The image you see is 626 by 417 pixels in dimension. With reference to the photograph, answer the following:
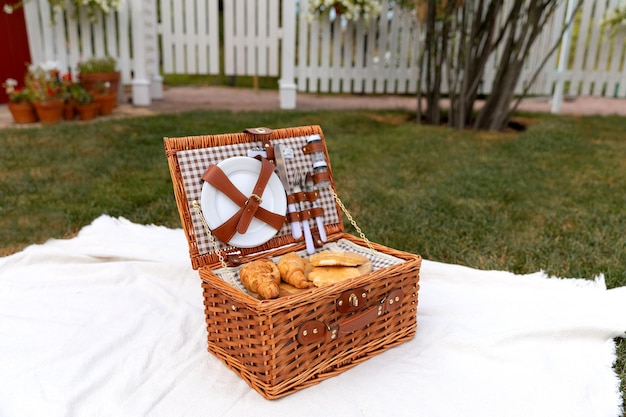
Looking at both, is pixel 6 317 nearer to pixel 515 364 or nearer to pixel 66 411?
pixel 66 411

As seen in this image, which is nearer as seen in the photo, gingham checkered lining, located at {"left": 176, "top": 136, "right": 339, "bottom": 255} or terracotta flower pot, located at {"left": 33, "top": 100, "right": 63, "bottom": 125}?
gingham checkered lining, located at {"left": 176, "top": 136, "right": 339, "bottom": 255}

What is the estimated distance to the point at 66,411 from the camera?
151cm

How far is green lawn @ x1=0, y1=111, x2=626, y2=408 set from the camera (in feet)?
9.31

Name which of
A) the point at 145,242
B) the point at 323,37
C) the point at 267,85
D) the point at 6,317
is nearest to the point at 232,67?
the point at 323,37

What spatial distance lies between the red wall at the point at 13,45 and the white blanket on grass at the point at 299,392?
17.7 feet

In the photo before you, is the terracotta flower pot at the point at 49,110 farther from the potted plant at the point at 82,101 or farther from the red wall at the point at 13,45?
the red wall at the point at 13,45

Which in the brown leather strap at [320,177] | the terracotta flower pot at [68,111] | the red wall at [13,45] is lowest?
the terracotta flower pot at [68,111]

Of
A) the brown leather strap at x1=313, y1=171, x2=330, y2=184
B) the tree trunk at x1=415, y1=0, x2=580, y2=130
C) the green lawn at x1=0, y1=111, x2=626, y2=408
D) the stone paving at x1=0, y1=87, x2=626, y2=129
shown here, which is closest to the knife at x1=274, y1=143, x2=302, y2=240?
the brown leather strap at x1=313, y1=171, x2=330, y2=184

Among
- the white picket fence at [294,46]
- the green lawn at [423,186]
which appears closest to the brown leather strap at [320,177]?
the green lawn at [423,186]

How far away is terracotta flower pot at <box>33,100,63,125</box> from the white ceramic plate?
4360 mm

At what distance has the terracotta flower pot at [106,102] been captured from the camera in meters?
6.02

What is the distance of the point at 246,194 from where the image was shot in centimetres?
194

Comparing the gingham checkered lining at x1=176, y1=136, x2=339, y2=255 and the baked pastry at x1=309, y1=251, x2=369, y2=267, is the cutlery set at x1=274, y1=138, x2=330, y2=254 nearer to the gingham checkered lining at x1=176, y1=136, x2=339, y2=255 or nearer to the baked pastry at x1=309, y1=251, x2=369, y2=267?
the gingham checkered lining at x1=176, y1=136, x2=339, y2=255

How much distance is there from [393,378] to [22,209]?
8.49ft
